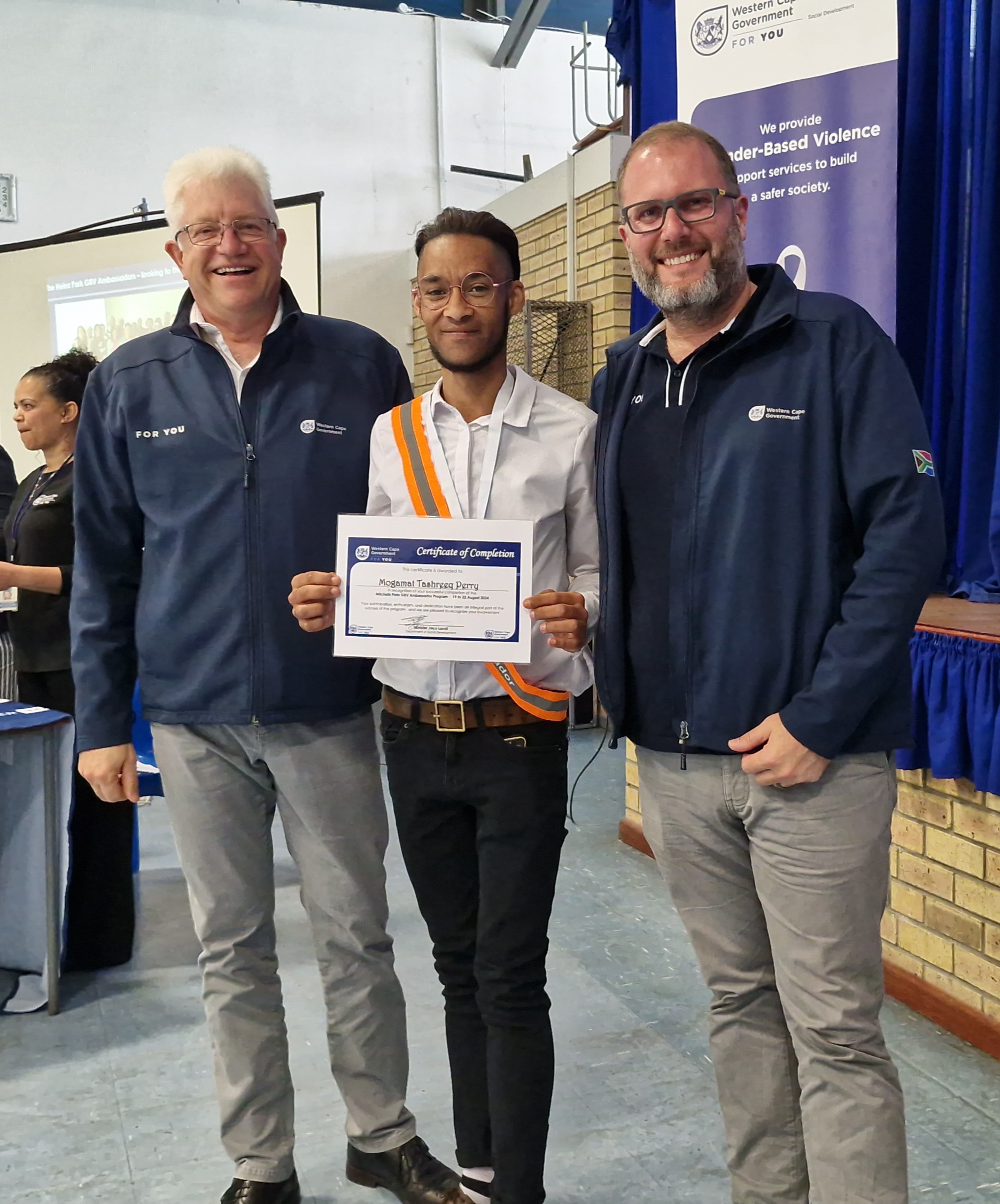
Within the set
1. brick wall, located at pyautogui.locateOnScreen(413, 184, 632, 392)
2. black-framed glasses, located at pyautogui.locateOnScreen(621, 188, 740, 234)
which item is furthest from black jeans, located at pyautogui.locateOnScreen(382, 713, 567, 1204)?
brick wall, located at pyautogui.locateOnScreen(413, 184, 632, 392)

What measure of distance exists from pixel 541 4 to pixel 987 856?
20.2 feet

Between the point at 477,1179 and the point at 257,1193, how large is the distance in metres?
0.40

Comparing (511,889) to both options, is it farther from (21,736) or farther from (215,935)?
(21,736)

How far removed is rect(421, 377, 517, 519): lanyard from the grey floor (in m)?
1.28

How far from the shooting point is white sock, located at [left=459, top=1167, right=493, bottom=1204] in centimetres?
187

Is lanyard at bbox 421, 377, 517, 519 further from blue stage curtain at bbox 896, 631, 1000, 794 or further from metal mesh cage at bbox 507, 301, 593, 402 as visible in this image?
metal mesh cage at bbox 507, 301, 593, 402

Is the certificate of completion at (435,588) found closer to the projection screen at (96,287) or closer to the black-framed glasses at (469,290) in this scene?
the black-framed glasses at (469,290)

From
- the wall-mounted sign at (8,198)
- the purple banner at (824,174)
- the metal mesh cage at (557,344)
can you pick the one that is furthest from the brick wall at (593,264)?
the wall-mounted sign at (8,198)

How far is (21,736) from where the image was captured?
2943 millimetres

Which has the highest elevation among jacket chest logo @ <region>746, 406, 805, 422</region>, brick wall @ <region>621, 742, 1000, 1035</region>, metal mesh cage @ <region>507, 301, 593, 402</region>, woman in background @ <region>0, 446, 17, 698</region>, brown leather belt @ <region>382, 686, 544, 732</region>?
metal mesh cage @ <region>507, 301, 593, 402</region>

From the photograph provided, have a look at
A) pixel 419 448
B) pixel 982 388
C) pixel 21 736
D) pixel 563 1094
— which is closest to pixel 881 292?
pixel 982 388

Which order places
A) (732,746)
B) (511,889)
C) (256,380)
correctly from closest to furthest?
(732,746)
(511,889)
(256,380)

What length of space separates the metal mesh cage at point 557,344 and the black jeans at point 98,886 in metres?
3.37
